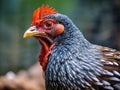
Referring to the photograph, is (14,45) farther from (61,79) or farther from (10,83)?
(61,79)

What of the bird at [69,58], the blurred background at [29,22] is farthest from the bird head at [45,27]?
the blurred background at [29,22]

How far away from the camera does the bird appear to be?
578 cm

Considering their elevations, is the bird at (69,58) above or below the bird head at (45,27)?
below

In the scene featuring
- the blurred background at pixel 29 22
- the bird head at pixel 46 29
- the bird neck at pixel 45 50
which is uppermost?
the blurred background at pixel 29 22

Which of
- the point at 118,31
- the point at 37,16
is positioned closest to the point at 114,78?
the point at 37,16

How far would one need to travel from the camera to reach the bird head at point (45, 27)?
5.99 m

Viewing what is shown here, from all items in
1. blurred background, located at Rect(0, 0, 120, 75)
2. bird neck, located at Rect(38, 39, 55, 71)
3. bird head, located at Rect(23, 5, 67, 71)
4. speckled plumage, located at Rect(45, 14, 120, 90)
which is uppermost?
blurred background, located at Rect(0, 0, 120, 75)

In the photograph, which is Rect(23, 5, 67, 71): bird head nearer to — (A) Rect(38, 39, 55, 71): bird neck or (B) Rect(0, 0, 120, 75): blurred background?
(A) Rect(38, 39, 55, 71): bird neck

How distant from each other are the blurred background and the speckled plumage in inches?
220

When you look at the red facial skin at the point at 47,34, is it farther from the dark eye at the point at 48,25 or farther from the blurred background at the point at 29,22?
the blurred background at the point at 29,22

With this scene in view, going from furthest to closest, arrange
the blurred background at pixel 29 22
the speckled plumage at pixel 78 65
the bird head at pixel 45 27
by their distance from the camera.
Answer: the blurred background at pixel 29 22 → the bird head at pixel 45 27 → the speckled plumage at pixel 78 65

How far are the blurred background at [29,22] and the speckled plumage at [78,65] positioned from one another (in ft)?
18.3

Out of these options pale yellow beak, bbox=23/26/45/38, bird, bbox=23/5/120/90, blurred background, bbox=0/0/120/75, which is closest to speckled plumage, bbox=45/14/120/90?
bird, bbox=23/5/120/90

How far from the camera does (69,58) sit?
5.89 metres
